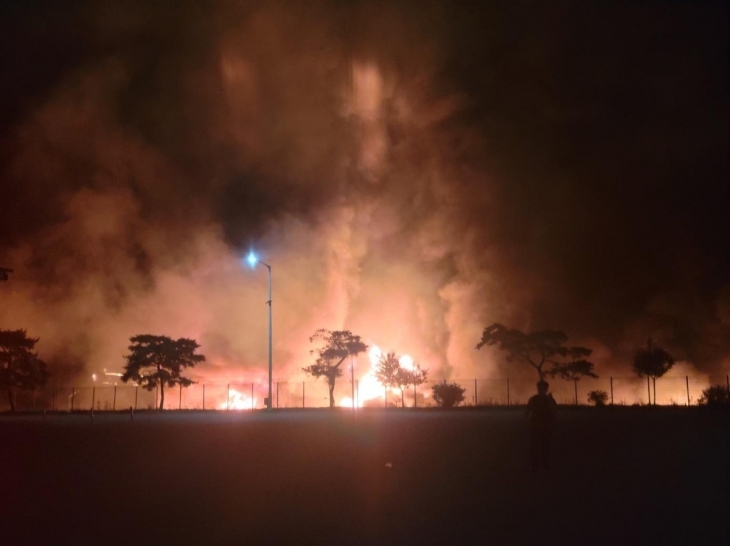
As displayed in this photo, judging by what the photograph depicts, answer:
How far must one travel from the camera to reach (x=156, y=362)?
4728 centimetres

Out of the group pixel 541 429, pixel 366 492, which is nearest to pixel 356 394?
pixel 541 429

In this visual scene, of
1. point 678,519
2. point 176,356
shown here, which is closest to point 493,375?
point 176,356

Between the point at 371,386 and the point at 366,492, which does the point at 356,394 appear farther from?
the point at 366,492

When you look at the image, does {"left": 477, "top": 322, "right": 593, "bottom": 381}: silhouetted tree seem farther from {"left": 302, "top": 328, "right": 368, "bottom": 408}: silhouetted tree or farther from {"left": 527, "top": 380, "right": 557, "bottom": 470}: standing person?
{"left": 527, "top": 380, "right": 557, "bottom": 470}: standing person

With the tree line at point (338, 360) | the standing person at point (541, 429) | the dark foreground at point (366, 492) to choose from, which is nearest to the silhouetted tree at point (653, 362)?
the tree line at point (338, 360)

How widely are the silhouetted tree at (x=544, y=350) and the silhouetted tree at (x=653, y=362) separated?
316cm

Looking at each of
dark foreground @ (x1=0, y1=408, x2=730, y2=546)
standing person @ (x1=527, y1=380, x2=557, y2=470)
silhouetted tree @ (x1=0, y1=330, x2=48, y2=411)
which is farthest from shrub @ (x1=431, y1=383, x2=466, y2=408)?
standing person @ (x1=527, y1=380, x2=557, y2=470)

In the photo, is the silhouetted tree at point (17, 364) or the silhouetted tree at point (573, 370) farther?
the silhouetted tree at point (17, 364)

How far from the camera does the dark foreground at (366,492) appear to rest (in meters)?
7.84

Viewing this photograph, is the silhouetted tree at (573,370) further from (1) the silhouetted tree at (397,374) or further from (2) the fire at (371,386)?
(2) the fire at (371,386)

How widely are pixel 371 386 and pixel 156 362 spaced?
1609 centimetres

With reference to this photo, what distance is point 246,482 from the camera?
1139cm

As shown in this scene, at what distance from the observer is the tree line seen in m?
45.4

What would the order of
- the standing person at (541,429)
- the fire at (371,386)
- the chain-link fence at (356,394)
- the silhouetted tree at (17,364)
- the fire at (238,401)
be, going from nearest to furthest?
the standing person at (541,429), the chain-link fence at (356,394), the silhouetted tree at (17,364), the fire at (371,386), the fire at (238,401)
